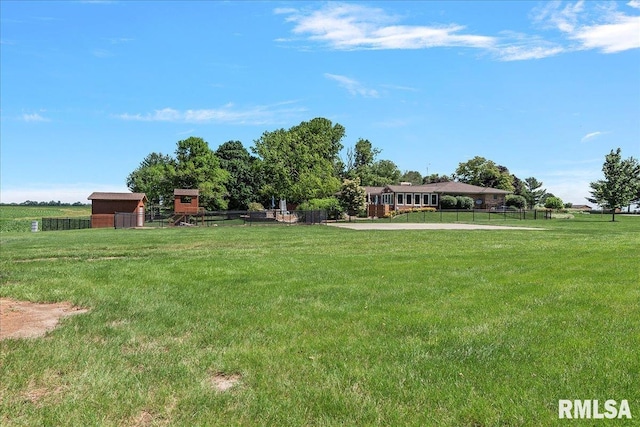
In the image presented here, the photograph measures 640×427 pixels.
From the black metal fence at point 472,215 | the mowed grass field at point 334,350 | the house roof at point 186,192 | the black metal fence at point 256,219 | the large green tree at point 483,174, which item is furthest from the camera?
the large green tree at point 483,174

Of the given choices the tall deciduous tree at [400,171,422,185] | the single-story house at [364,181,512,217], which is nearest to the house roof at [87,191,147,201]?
the single-story house at [364,181,512,217]

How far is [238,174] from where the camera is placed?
251ft

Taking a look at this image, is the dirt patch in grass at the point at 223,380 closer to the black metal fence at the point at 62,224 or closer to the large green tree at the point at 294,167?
the black metal fence at the point at 62,224

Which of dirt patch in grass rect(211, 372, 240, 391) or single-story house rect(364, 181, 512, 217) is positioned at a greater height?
single-story house rect(364, 181, 512, 217)

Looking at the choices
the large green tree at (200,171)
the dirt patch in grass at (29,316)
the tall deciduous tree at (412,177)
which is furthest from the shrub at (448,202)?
the dirt patch in grass at (29,316)

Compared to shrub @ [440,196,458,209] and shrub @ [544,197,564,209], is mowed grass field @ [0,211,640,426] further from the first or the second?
shrub @ [544,197,564,209]

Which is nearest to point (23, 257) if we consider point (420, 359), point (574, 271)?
point (420, 359)

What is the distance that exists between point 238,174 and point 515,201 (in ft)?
145

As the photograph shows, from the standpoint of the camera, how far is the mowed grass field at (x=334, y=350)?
139 inches

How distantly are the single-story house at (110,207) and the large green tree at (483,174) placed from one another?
62186 mm

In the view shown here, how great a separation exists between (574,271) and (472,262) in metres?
2.56

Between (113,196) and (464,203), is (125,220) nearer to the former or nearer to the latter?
(113,196)

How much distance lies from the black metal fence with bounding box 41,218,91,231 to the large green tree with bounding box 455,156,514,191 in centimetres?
6720

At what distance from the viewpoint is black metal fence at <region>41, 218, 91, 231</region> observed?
46781mm
